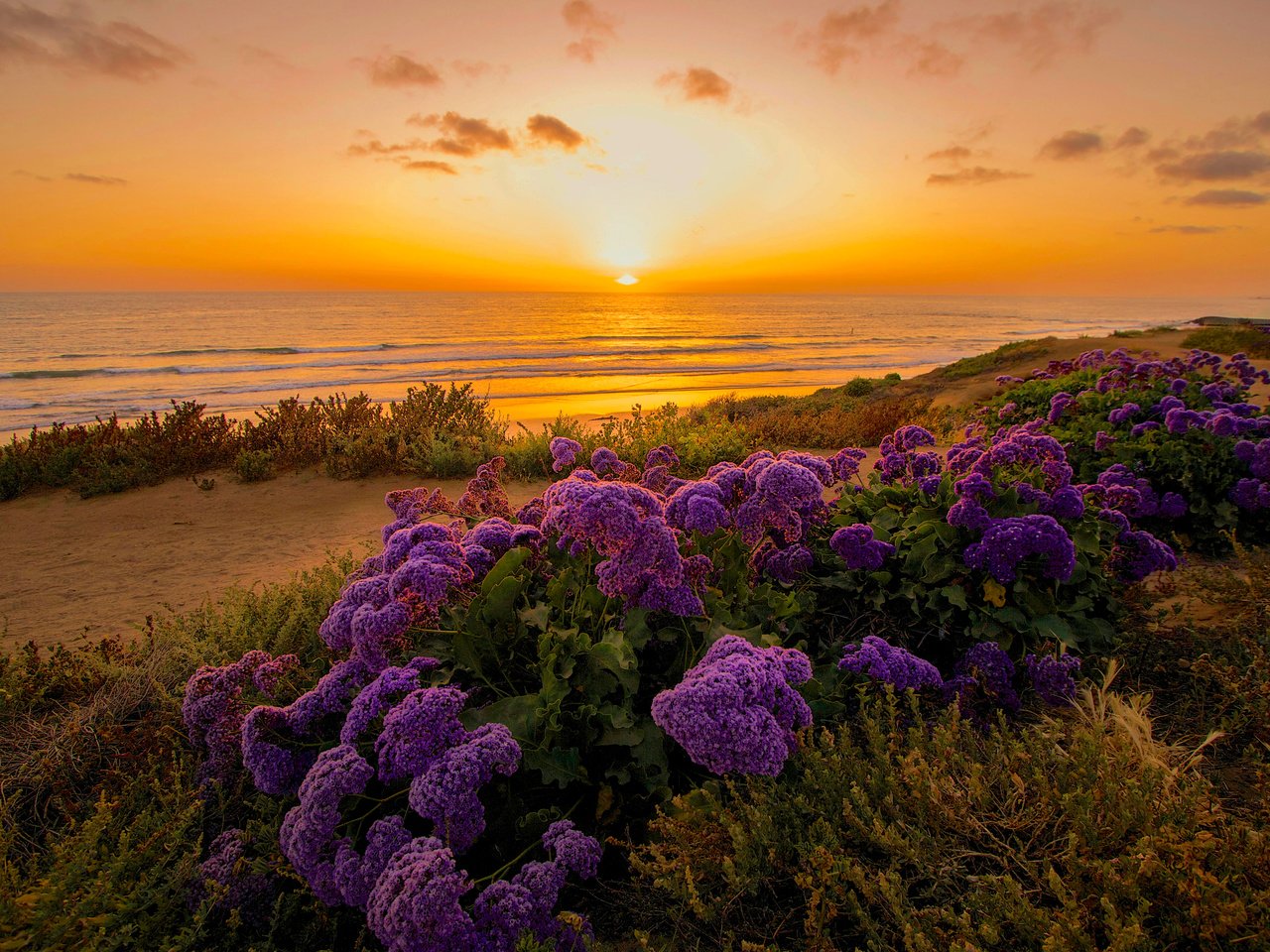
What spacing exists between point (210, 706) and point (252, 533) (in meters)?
5.05

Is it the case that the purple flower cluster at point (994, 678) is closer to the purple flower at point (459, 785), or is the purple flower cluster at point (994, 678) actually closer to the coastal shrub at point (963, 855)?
the coastal shrub at point (963, 855)

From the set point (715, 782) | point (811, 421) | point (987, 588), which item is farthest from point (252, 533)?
point (811, 421)

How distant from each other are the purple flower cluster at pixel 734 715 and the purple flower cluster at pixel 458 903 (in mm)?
574

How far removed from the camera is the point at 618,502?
7.37 feet

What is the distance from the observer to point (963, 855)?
1938 mm

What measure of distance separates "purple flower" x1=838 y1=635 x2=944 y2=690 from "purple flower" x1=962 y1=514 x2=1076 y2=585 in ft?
2.71

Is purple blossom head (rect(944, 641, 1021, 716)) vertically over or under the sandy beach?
over

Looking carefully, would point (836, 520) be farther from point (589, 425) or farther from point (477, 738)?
point (589, 425)

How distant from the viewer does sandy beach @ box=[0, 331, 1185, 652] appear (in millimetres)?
5027

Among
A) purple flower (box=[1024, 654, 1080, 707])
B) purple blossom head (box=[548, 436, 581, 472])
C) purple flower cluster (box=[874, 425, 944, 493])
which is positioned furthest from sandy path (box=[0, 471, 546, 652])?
purple flower (box=[1024, 654, 1080, 707])

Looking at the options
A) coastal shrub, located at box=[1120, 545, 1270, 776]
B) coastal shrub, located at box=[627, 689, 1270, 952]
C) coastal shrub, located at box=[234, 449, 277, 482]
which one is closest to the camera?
coastal shrub, located at box=[627, 689, 1270, 952]

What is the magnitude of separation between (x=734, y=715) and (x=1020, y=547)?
1.97 meters

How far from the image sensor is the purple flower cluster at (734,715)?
1.79 meters

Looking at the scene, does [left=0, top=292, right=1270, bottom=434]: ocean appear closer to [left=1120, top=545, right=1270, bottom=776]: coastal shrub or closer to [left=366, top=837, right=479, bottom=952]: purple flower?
[left=1120, top=545, right=1270, bottom=776]: coastal shrub
